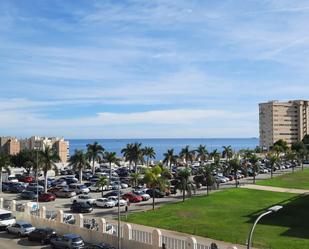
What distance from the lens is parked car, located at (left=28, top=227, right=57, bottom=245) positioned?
39000mm

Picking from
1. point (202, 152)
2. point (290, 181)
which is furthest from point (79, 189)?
point (202, 152)

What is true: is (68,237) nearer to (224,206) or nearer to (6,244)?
(6,244)

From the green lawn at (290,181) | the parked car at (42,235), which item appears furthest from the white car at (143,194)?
the parked car at (42,235)

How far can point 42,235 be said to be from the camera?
39250 millimetres

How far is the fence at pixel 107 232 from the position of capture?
34438 mm

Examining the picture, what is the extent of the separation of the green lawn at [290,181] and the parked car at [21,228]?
49938mm

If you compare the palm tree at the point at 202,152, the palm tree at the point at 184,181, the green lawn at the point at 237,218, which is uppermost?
the palm tree at the point at 202,152

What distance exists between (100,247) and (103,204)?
2448 cm

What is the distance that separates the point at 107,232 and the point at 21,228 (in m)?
8.53

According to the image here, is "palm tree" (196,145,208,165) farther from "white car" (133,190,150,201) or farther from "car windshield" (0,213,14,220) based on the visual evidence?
"car windshield" (0,213,14,220)

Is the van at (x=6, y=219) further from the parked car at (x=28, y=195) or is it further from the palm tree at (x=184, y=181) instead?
the palm tree at (x=184, y=181)

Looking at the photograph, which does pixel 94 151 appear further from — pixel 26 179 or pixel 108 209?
pixel 108 209

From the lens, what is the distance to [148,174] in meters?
55.2

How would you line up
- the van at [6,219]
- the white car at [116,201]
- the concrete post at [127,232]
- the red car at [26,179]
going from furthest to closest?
the red car at [26,179] → the white car at [116,201] → the van at [6,219] → the concrete post at [127,232]
